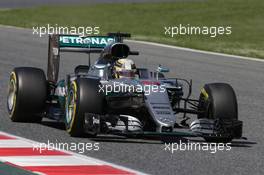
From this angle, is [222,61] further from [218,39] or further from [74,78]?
[74,78]

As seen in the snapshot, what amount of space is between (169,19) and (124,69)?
21.7 metres

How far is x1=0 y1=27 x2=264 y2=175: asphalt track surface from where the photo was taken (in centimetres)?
971

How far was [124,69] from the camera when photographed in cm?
1189

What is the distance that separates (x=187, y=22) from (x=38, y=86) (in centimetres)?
2071

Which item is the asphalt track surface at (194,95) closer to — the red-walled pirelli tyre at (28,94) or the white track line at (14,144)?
the red-walled pirelli tyre at (28,94)

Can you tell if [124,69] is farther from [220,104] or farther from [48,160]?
[48,160]

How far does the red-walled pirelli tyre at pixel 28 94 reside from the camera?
39.8ft

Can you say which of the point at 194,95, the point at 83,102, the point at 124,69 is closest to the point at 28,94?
the point at 124,69

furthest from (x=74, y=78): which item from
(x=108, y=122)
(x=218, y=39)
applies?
(x=218, y=39)

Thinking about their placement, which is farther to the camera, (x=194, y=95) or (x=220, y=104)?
(x=194, y=95)

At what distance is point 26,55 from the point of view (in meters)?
23.6

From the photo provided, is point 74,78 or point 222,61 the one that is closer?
point 74,78

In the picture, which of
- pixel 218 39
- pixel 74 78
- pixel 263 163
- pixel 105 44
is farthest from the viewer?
pixel 218 39

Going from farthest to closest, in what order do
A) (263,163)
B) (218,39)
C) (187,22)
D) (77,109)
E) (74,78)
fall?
(187,22) < (218,39) < (74,78) < (77,109) < (263,163)
